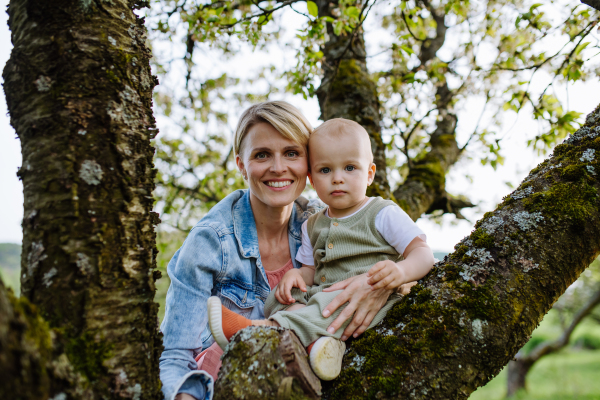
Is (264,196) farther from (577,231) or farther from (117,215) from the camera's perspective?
(577,231)

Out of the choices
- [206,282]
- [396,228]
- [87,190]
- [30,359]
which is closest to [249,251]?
[206,282]

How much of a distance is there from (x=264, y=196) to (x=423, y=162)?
10.4ft

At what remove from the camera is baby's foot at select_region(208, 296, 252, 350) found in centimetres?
167

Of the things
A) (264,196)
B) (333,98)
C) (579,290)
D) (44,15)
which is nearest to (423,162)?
(333,98)

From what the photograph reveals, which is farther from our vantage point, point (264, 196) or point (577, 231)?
point (264, 196)

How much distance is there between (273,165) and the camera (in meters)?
2.43

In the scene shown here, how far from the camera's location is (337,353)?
5.30 feet

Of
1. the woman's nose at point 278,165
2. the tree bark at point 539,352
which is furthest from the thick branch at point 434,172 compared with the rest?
the tree bark at point 539,352

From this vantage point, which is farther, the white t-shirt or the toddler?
the white t-shirt

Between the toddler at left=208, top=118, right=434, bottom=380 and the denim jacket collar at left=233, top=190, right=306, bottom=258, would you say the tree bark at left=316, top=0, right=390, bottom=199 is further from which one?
the denim jacket collar at left=233, top=190, right=306, bottom=258

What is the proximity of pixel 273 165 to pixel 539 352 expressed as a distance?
492 inches

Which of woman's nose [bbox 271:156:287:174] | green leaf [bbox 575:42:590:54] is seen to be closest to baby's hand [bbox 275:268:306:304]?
woman's nose [bbox 271:156:287:174]

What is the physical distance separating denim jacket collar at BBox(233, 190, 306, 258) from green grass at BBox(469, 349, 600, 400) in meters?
15.6

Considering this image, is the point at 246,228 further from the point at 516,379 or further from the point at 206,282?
the point at 516,379
